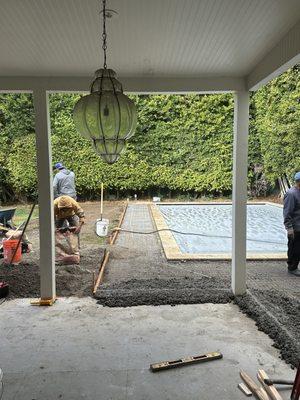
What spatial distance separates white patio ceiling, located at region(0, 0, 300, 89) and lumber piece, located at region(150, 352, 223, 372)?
2.33m

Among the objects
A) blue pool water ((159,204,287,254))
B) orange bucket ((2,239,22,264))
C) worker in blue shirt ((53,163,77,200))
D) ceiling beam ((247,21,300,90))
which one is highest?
ceiling beam ((247,21,300,90))

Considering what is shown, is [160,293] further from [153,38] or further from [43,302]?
[153,38]

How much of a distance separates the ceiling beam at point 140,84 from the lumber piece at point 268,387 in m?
2.72

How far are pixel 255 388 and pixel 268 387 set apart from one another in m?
0.09

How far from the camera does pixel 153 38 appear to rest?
269 centimetres

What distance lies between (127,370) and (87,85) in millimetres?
2716

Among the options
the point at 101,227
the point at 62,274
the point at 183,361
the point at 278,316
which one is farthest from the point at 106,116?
the point at 101,227

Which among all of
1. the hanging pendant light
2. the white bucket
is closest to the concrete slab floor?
the hanging pendant light

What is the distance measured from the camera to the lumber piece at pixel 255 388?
7.34 feet

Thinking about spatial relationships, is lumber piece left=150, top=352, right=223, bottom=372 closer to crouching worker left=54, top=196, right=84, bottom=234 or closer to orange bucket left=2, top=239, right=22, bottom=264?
crouching worker left=54, top=196, right=84, bottom=234

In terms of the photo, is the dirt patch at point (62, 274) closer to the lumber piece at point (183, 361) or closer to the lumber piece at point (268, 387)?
the lumber piece at point (183, 361)

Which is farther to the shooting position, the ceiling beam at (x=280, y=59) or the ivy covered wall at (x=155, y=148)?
the ivy covered wall at (x=155, y=148)

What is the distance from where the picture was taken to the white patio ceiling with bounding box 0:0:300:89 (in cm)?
219

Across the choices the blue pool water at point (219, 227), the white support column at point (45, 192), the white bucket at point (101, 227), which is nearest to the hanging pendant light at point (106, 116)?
the white support column at point (45, 192)
